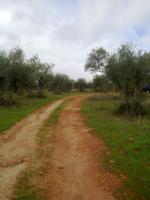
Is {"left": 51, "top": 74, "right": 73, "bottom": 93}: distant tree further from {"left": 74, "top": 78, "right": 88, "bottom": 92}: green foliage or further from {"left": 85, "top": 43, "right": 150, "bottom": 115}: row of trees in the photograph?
{"left": 85, "top": 43, "right": 150, "bottom": 115}: row of trees

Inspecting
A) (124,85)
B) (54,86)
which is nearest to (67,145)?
(124,85)

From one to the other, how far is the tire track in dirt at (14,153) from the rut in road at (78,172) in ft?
2.93

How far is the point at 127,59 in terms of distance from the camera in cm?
2350

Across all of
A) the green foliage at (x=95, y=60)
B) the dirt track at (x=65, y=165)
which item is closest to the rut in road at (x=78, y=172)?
the dirt track at (x=65, y=165)


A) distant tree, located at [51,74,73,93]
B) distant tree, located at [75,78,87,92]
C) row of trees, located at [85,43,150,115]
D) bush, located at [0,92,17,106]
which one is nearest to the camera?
row of trees, located at [85,43,150,115]

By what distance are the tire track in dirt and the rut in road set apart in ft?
2.93

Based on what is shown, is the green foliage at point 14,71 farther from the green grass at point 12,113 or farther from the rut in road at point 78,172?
the rut in road at point 78,172

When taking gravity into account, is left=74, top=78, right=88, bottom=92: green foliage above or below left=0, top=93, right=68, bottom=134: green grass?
above

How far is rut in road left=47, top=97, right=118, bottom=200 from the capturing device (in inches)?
256

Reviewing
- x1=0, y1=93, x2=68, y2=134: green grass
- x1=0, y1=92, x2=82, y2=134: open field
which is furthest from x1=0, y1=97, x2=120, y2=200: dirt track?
x1=0, y1=92, x2=82, y2=134: open field

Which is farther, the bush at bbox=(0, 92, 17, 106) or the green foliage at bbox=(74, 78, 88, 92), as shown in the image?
the green foliage at bbox=(74, 78, 88, 92)

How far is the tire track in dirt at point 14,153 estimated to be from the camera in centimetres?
707

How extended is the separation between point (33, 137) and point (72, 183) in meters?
6.22

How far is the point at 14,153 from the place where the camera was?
10273 mm
